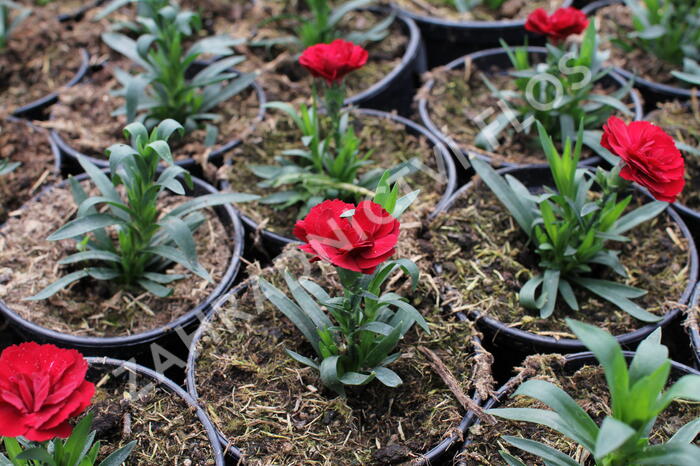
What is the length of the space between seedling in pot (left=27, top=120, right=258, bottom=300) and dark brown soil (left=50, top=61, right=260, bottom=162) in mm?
399

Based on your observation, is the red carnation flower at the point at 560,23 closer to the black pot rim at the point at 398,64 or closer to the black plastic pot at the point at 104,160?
the black pot rim at the point at 398,64

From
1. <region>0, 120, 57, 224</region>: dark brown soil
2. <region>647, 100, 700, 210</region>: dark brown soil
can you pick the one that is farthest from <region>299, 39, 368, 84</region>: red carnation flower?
<region>647, 100, 700, 210</region>: dark brown soil

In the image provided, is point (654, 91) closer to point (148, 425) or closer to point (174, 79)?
point (174, 79)

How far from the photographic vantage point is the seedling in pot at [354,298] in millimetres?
1207

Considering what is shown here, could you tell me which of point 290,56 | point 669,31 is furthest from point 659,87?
point 290,56

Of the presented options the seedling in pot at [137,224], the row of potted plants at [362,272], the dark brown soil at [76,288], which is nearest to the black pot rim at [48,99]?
the row of potted plants at [362,272]

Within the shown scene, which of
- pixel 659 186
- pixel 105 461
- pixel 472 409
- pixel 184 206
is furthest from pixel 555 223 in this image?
pixel 105 461

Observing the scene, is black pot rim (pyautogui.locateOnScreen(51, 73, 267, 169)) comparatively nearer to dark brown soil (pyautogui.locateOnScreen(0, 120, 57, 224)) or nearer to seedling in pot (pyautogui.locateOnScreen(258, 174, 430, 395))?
dark brown soil (pyautogui.locateOnScreen(0, 120, 57, 224))

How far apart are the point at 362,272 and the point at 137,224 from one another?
0.81 metres

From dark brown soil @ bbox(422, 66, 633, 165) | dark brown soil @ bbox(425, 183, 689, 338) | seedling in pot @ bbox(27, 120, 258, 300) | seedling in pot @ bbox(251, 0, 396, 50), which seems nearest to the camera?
seedling in pot @ bbox(27, 120, 258, 300)

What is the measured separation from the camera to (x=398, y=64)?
2574 millimetres


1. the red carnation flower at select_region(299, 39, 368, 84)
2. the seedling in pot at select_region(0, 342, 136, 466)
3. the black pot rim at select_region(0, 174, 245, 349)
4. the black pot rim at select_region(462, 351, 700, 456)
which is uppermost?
the red carnation flower at select_region(299, 39, 368, 84)

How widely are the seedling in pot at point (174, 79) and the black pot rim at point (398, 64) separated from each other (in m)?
0.39

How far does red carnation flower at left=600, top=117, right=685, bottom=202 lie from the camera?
142cm
